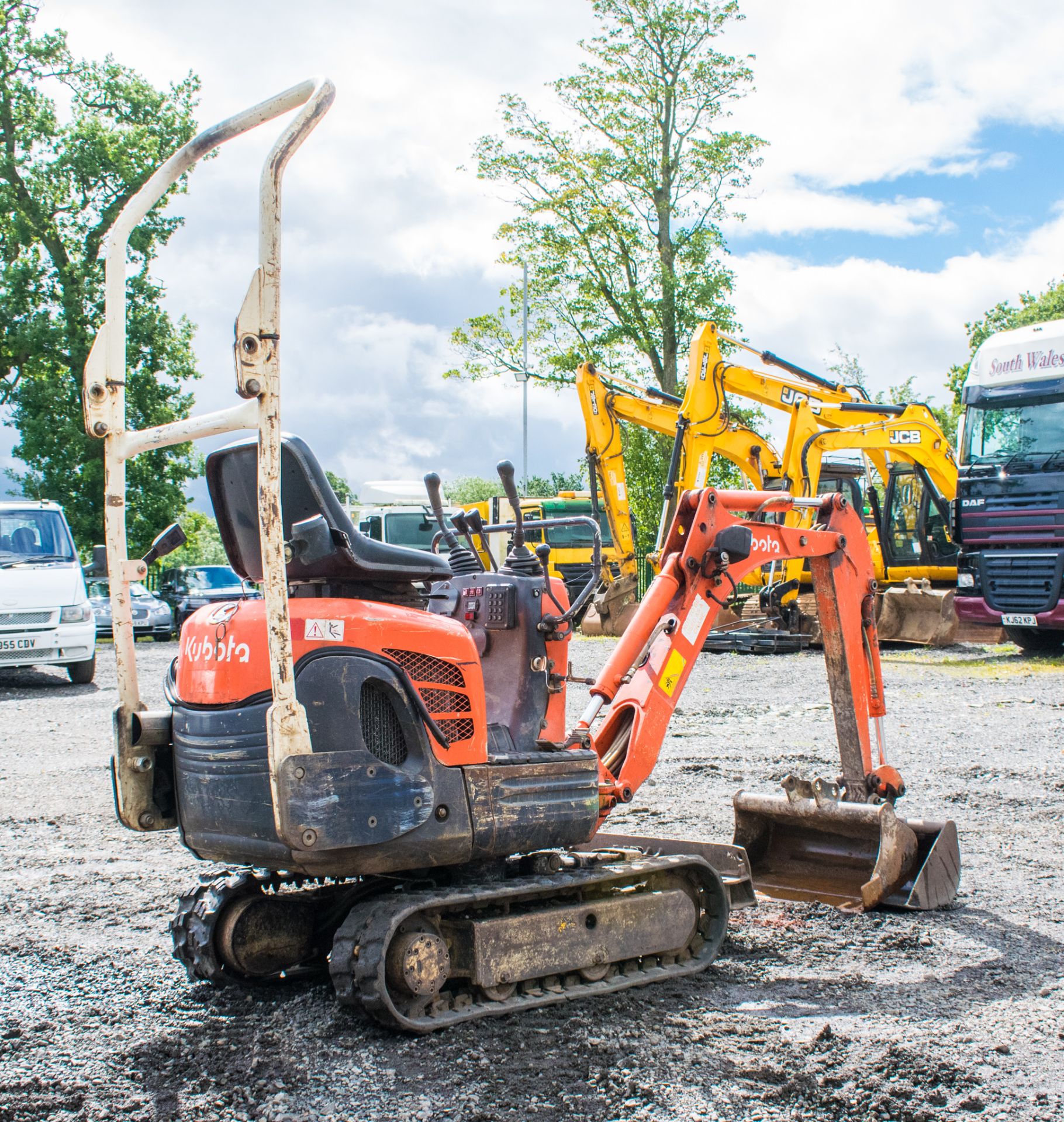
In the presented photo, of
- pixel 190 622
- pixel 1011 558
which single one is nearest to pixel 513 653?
pixel 190 622

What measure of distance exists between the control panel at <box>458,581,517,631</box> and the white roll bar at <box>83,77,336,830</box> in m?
1.20

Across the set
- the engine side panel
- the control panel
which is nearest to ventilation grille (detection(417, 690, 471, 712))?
the engine side panel

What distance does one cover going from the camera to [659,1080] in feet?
11.1

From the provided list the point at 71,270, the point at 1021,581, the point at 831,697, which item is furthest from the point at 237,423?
the point at 71,270

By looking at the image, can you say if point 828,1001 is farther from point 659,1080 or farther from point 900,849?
point 900,849

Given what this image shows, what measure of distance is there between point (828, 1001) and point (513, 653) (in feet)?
5.20

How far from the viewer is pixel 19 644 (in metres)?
13.8

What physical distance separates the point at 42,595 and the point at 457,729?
11.4 m

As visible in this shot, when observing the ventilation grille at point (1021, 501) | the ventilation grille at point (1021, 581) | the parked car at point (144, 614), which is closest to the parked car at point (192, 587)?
the parked car at point (144, 614)

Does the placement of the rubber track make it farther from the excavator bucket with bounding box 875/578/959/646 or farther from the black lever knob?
the excavator bucket with bounding box 875/578/959/646

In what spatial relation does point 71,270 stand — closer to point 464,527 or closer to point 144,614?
point 144,614

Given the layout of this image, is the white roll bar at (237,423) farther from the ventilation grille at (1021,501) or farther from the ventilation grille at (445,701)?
the ventilation grille at (1021,501)

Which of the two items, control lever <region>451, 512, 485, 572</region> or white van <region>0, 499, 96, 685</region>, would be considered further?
white van <region>0, 499, 96, 685</region>

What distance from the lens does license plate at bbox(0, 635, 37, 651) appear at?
1372 cm
